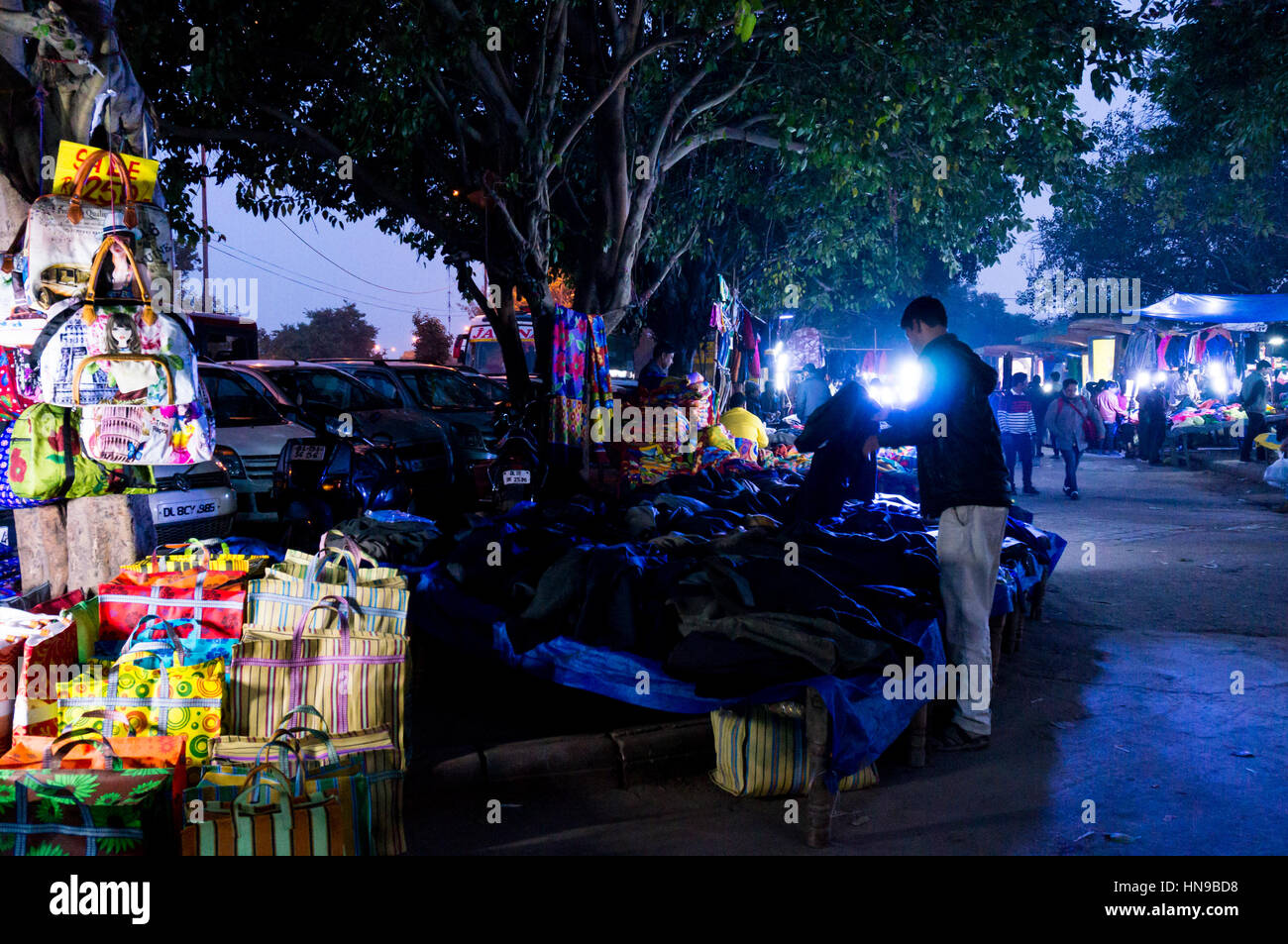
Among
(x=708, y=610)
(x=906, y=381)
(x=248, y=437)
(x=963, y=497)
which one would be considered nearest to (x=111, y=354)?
(x=708, y=610)

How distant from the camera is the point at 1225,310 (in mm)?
21125

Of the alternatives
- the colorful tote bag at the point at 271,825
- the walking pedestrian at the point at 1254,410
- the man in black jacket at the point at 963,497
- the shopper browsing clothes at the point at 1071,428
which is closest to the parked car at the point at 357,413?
the man in black jacket at the point at 963,497

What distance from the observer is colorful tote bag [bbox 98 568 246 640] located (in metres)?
3.93

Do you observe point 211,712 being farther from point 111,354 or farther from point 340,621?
point 111,354

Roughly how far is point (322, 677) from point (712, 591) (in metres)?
1.83

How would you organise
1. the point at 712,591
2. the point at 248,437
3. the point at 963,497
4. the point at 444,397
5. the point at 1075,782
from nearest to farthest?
the point at 1075,782, the point at 712,591, the point at 963,497, the point at 248,437, the point at 444,397

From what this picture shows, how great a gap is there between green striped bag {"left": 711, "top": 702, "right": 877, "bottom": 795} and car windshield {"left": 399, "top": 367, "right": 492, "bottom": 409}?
1001 cm

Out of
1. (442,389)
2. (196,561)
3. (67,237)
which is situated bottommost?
(196,561)

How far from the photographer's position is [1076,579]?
8.98 m

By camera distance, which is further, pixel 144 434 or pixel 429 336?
pixel 429 336

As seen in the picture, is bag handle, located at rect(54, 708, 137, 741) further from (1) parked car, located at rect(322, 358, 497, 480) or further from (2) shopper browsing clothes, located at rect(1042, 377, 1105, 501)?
(2) shopper browsing clothes, located at rect(1042, 377, 1105, 501)

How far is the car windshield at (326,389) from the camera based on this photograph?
37.4 feet
